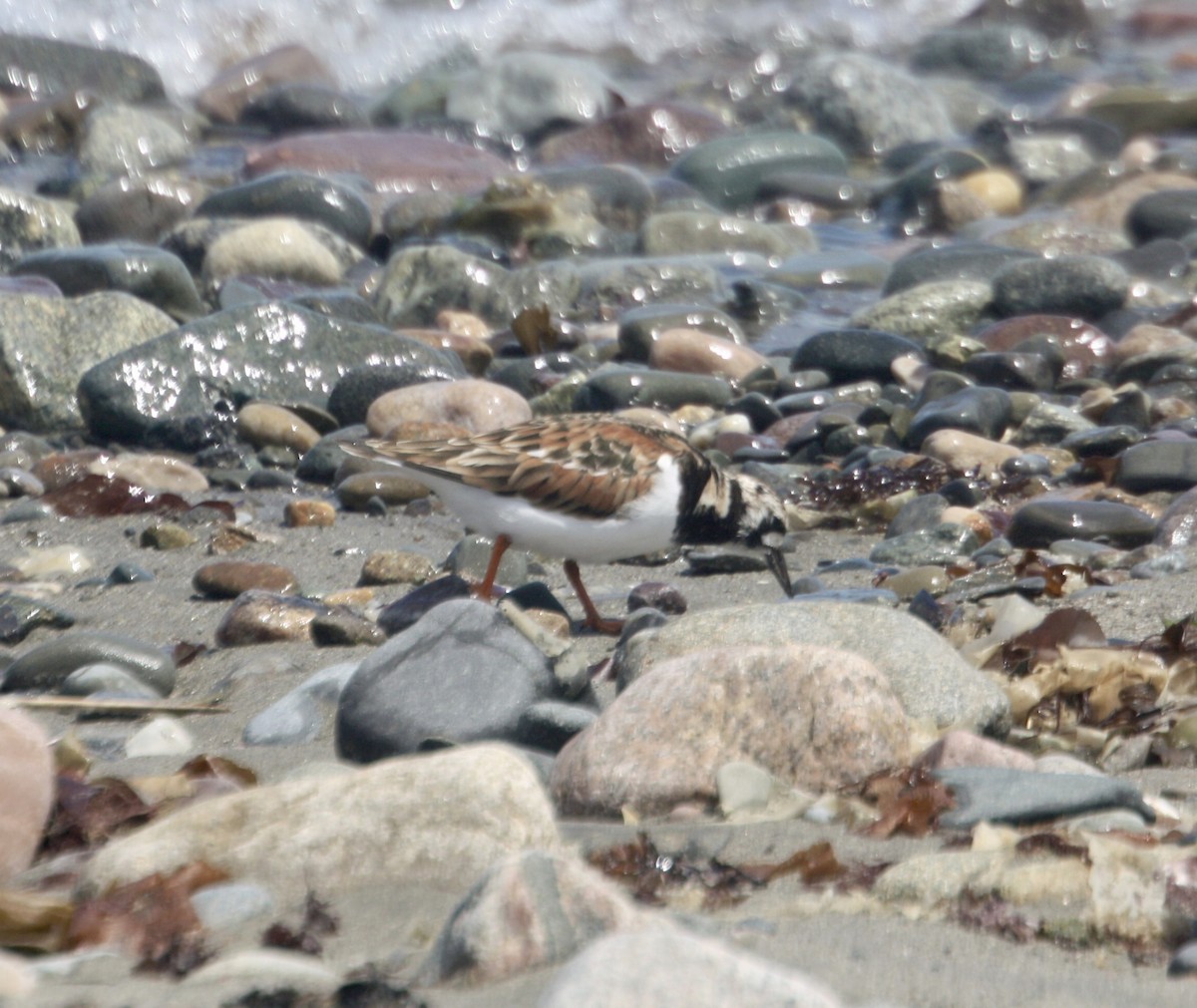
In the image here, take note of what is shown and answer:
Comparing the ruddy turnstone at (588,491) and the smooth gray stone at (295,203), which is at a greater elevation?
the ruddy turnstone at (588,491)

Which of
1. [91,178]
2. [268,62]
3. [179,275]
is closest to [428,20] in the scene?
[268,62]

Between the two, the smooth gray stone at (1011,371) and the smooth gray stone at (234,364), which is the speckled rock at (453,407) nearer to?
the smooth gray stone at (234,364)

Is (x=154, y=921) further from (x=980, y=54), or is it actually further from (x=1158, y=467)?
(x=980, y=54)

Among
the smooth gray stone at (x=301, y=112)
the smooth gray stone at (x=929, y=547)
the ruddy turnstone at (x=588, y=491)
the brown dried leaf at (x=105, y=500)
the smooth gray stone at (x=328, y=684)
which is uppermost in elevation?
the ruddy turnstone at (x=588, y=491)

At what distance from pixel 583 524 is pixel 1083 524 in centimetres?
194

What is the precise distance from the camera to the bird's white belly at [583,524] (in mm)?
4852

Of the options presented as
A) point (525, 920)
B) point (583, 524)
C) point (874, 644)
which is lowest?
point (583, 524)

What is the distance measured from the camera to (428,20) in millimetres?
21281

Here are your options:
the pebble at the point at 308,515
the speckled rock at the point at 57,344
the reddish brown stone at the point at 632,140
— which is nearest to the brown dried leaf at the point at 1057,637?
the pebble at the point at 308,515

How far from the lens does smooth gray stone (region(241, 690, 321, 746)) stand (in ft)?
12.8

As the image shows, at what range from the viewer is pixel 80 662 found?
14.5 feet

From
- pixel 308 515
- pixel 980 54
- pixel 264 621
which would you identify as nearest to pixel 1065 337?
pixel 308 515

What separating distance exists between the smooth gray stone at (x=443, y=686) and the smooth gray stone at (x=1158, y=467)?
11.2 ft

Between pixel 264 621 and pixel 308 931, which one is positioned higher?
pixel 308 931
